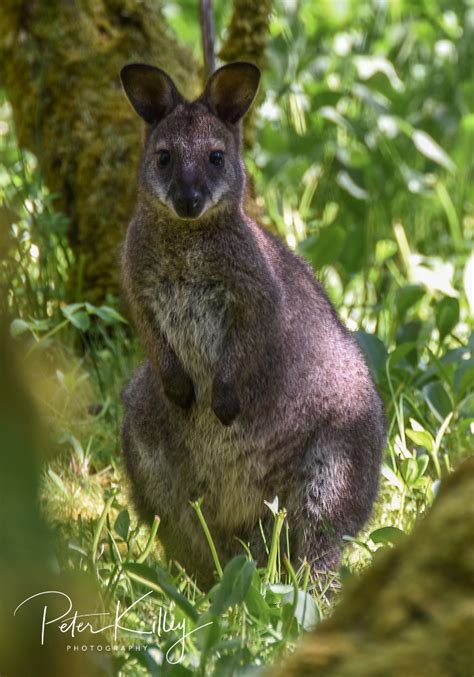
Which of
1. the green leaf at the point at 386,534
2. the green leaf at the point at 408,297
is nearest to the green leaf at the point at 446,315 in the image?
the green leaf at the point at 408,297

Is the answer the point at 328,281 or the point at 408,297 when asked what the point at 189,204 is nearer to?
the point at 408,297

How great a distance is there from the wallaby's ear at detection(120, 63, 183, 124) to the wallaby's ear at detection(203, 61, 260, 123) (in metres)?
0.14

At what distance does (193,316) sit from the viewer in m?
4.00

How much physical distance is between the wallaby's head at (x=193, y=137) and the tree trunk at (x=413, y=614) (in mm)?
2242

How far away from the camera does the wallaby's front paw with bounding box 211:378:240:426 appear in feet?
12.9

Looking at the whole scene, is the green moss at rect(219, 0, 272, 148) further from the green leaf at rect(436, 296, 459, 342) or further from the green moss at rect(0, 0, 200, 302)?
the green leaf at rect(436, 296, 459, 342)

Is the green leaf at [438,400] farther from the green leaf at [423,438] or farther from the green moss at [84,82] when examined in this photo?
the green moss at [84,82]

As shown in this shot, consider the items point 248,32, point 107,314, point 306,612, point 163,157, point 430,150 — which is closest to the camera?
point 306,612

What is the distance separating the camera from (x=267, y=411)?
3986mm

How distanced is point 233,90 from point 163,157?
42cm

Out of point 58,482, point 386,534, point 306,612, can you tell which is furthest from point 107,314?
point 306,612

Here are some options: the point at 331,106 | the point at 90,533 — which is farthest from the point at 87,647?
the point at 331,106

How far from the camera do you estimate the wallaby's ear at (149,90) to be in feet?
13.7

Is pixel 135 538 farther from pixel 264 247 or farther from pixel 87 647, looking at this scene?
pixel 87 647
